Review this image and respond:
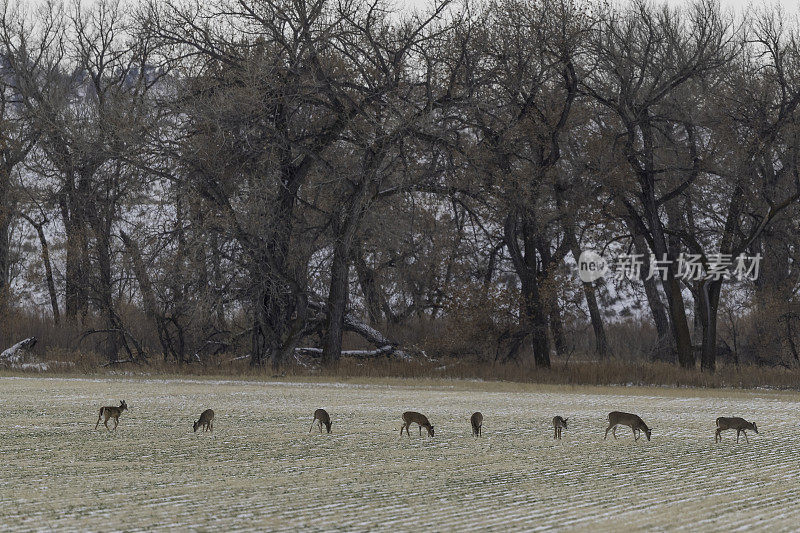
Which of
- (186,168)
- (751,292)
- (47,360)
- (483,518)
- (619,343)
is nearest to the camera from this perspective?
(483,518)

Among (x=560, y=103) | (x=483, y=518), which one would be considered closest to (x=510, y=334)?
(x=560, y=103)

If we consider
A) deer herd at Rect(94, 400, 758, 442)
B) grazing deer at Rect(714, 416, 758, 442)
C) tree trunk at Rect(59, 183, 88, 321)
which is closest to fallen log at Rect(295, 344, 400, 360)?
tree trunk at Rect(59, 183, 88, 321)

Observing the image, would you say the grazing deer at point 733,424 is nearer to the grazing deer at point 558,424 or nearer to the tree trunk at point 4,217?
the grazing deer at point 558,424

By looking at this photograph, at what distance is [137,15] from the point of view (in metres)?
29.1

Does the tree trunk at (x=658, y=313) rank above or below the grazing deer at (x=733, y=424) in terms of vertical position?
above

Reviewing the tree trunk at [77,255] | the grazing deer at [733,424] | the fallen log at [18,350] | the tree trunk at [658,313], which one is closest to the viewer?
the grazing deer at [733,424]

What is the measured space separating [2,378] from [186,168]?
6.89m

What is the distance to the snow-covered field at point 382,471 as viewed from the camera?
665 cm

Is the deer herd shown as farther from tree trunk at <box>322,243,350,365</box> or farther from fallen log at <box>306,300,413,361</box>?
fallen log at <box>306,300,413,361</box>

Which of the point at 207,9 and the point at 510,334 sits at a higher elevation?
the point at 207,9

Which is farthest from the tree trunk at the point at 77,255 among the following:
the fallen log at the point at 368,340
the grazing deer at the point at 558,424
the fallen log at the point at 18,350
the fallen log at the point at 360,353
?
the grazing deer at the point at 558,424

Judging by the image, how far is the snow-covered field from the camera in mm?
6648

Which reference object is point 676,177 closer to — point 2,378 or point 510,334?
point 510,334

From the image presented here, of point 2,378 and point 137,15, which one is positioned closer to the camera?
point 2,378
